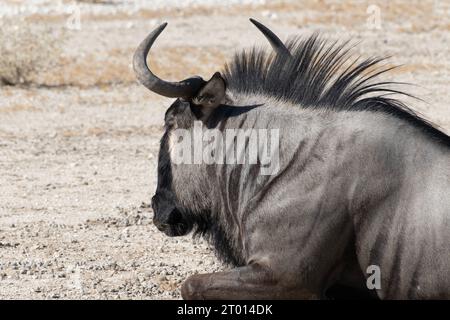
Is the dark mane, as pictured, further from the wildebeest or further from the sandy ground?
the sandy ground

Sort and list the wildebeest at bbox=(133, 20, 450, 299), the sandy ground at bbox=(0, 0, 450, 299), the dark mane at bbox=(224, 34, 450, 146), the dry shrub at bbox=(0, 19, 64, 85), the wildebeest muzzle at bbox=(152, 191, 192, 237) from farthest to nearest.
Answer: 1. the dry shrub at bbox=(0, 19, 64, 85)
2. the sandy ground at bbox=(0, 0, 450, 299)
3. the wildebeest muzzle at bbox=(152, 191, 192, 237)
4. the dark mane at bbox=(224, 34, 450, 146)
5. the wildebeest at bbox=(133, 20, 450, 299)

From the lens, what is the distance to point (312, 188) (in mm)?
5539

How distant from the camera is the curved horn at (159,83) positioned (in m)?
5.80

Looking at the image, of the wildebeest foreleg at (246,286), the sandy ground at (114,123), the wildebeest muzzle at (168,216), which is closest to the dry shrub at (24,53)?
the sandy ground at (114,123)

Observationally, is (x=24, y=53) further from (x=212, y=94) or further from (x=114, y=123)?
(x=212, y=94)

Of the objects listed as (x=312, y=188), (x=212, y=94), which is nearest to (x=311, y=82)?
(x=212, y=94)

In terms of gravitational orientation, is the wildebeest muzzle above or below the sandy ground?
above

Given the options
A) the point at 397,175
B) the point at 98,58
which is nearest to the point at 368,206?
the point at 397,175

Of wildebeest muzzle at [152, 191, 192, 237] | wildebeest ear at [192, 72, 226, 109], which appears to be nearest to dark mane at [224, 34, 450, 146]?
wildebeest ear at [192, 72, 226, 109]

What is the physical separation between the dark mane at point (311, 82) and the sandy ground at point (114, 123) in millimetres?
1424

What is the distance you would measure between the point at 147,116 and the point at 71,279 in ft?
22.3

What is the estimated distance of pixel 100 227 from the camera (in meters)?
8.67

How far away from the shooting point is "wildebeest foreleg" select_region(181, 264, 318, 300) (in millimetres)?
5449
